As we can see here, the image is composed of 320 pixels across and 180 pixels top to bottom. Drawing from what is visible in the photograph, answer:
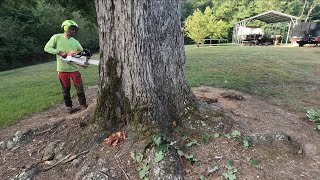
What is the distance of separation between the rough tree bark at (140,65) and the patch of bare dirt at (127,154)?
27 centimetres

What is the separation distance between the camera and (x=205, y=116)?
3.16 m

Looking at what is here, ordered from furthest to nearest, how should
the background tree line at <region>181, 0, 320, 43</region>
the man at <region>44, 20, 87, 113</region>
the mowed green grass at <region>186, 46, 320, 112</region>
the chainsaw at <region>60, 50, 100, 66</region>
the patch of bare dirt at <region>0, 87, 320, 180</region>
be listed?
1. the background tree line at <region>181, 0, 320, 43</region>
2. the mowed green grass at <region>186, 46, 320, 112</region>
3. the man at <region>44, 20, 87, 113</region>
4. the chainsaw at <region>60, 50, 100, 66</region>
5. the patch of bare dirt at <region>0, 87, 320, 180</region>

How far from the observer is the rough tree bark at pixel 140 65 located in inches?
105

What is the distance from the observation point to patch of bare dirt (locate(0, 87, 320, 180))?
253cm

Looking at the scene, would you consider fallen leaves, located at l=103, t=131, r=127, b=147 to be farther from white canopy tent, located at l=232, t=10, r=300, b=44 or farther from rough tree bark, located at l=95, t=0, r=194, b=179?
white canopy tent, located at l=232, t=10, r=300, b=44

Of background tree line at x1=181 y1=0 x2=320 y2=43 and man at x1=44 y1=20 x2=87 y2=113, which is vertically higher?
background tree line at x1=181 y1=0 x2=320 y2=43

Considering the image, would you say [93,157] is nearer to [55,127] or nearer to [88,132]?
[88,132]

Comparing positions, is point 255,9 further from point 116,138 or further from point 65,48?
point 116,138

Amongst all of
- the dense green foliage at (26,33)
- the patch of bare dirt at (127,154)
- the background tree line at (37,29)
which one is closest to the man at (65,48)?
the patch of bare dirt at (127,154)

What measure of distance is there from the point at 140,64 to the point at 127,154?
0.98 m

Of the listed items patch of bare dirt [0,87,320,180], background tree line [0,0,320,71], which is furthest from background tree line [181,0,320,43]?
patch of bare dirt [0,87,320,180]

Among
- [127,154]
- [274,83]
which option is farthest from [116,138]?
[274,83]

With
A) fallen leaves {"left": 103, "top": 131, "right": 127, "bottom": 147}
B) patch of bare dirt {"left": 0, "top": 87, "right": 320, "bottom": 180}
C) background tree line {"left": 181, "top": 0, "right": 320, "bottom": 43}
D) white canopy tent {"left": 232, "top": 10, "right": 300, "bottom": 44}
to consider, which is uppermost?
background tree line {"left": 181, "top": 0, "right": 320, "bottom": 43}

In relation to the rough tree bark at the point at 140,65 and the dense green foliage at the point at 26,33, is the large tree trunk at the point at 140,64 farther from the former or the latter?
the dense green foliage at the point at 26,33
